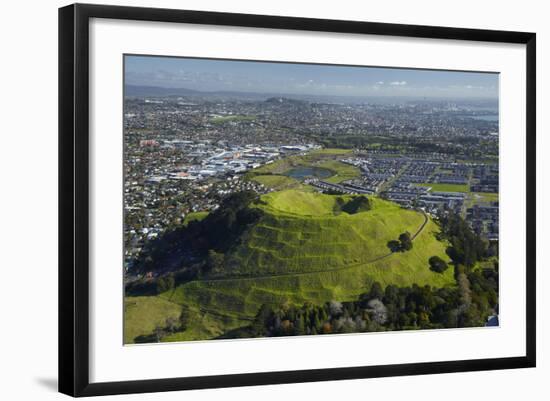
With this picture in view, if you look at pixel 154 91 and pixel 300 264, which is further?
pixel 300 264

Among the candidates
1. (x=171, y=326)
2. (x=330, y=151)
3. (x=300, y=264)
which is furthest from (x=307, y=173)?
(x=171, y=326)

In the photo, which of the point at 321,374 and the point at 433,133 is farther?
the point at 433,133

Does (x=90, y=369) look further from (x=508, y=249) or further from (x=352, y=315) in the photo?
(x=508, y=249)

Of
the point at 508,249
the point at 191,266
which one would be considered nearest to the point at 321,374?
the point at 191,266

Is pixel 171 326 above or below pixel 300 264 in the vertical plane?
below

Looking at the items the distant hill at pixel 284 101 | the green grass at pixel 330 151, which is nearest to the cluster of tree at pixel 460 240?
the green grass at pixel 330 151

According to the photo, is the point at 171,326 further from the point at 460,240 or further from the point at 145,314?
the point at 460,240

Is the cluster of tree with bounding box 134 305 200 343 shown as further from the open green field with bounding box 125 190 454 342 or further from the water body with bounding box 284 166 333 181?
the water body with bounding box 284 166 333 181
